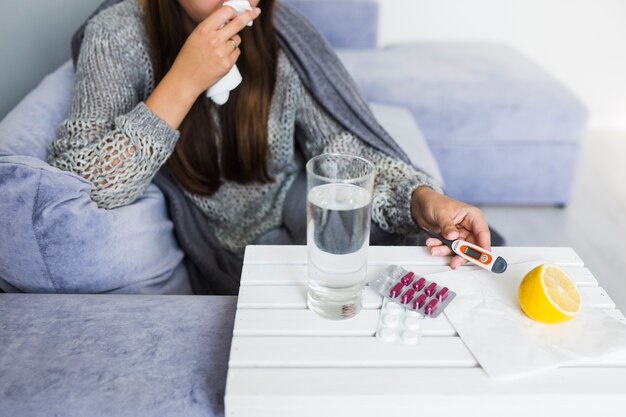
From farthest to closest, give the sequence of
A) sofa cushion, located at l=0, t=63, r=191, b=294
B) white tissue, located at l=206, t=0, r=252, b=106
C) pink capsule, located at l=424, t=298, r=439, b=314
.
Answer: white tissue, located at l=206, t=0, r=252, b=106 < sofa cushion, located at l=0, t=63, r=191, b=294 < pink capsule, located at l=424, t=298, r=439, b=314

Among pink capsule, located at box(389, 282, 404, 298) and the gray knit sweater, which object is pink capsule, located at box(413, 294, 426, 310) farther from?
the gray knit sweater

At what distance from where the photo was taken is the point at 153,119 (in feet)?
3.06

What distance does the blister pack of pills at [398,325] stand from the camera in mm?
668

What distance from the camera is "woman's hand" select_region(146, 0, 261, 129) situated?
0.94m

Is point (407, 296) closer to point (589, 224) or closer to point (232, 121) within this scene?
point (232, 121)

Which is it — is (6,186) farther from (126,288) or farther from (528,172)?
(528,172)

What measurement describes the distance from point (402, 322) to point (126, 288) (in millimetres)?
469

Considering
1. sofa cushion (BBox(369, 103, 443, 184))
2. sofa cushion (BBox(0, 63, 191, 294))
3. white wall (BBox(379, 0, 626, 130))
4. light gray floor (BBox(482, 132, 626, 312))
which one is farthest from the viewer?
white wall (BBox(379, 0, 626, 130))

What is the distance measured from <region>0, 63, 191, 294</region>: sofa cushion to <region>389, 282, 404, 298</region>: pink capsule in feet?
1.41

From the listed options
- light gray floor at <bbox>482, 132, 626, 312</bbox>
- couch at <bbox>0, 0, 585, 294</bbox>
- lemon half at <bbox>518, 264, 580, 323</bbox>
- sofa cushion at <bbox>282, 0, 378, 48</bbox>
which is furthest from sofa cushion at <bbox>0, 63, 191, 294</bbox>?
sofa cushion at <bbox>282, 0, 378, 48</bbox>

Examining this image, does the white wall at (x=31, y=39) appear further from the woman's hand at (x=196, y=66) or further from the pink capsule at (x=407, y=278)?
the pink capsule at (x=407, y=278)

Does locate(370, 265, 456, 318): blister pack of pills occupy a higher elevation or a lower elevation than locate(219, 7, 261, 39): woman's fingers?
lower

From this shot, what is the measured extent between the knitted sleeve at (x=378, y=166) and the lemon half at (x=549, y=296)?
29 centimetres

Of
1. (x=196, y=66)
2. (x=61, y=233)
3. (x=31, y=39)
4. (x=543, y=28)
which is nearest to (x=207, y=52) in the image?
(x=196, y=66)
